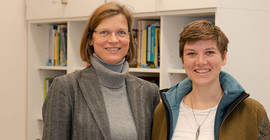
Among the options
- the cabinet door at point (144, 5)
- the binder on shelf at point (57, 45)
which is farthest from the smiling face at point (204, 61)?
the binder on shelf at point (57, 45)

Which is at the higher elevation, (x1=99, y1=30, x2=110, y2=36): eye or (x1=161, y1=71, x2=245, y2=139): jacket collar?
(x1=99, y1=30, x2=110, y2=36): eye

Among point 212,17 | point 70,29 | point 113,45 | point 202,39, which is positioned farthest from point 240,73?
point 70,29

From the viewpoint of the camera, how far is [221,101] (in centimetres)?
176

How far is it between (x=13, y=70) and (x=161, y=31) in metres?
1.50

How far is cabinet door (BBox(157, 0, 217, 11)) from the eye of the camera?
2.40m

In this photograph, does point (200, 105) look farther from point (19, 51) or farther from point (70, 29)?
point (19, 51)

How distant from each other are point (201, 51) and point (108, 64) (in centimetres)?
48

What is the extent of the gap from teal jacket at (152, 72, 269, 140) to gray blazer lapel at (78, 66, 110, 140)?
302 mm

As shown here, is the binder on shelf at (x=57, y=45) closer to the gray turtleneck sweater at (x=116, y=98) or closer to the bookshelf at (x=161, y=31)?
the bookshelf at (x=161, y=31)

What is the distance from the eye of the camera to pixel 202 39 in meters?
1.78

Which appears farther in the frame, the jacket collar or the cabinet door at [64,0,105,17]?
the cabinet door at [64,0,105,17]

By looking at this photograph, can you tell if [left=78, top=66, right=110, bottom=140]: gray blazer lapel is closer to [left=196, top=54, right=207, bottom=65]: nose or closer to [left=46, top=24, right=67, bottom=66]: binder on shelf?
[left=196, top=54, right=207, bottom=65]: nose

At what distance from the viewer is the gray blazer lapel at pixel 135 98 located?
6.42 feet

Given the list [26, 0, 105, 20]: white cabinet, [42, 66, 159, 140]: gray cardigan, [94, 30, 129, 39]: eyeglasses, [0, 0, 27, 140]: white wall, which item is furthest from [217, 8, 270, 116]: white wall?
[0, 0, 27, 140]: white wall
